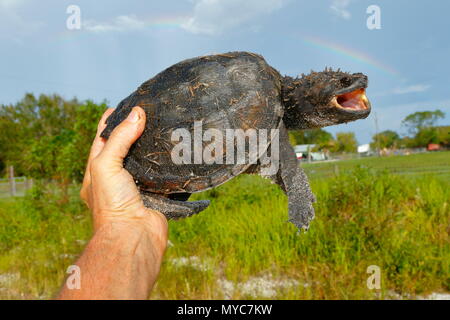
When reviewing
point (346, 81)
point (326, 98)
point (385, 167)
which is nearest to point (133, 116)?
point (326, 98)

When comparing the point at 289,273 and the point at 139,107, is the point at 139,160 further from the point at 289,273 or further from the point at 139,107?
the point at 289,273

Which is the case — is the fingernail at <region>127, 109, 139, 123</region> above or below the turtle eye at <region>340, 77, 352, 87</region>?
below

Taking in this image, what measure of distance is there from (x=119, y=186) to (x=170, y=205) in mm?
390

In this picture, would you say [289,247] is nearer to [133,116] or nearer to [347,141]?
[133,116]

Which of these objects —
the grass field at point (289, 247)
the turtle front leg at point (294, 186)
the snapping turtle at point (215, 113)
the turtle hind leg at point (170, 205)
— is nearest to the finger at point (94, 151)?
the snapping turtle at point (215, 113)

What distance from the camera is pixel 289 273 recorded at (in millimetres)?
6340

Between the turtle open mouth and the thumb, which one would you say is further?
the turtle open mouth

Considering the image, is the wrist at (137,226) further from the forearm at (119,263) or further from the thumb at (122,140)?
the thumb at (122,140)

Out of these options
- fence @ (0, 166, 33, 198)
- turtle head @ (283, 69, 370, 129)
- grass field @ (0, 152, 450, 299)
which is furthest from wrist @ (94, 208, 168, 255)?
fence @ (0, 166, 33, 198)

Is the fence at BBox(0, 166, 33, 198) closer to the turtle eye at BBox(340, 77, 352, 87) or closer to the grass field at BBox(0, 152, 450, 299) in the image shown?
the grass field at BBox(0, 152, 450, 299)

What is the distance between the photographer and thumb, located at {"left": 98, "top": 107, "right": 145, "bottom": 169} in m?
2.29

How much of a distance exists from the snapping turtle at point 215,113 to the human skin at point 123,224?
10cm

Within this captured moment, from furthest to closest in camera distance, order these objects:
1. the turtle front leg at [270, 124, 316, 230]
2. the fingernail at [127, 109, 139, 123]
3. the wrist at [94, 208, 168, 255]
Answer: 1. the turtle front leg at [270, 124, 316, 230]
2. the fingernail at [127, 109, 139, 123]
3. the wrist at [94, 208, 168, 255]
